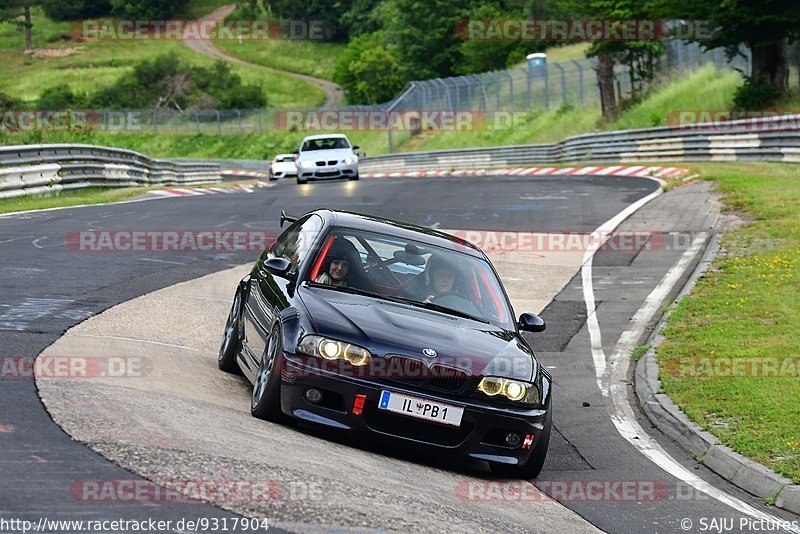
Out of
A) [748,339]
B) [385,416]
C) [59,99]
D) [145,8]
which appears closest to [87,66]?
[59,99]

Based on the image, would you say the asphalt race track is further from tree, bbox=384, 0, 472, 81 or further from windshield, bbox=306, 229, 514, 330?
tree, bbox=384, 0, 472, 81

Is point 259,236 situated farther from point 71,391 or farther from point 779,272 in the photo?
point 71,391

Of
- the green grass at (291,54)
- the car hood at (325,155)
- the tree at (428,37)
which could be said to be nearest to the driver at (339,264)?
the car hood at (325,155)

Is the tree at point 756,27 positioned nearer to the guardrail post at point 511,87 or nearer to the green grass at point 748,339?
the green grass at point 748,339

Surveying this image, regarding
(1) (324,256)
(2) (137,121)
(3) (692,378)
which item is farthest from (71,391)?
(2) (137,121)

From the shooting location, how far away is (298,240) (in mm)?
9320

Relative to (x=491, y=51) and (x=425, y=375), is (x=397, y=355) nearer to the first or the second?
(x=425, y=375)

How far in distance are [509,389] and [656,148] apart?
31048 millimetres

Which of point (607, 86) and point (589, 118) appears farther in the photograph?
point (589, 118)

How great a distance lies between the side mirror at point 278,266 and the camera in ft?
28.3

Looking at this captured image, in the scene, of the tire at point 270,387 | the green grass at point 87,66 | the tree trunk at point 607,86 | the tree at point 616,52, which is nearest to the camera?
the tire at point 270,387

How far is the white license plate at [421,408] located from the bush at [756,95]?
102 feet

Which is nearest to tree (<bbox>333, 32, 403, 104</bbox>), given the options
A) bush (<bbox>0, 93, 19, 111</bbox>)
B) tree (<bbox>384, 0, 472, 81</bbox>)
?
tree (<bbox>384, 0, 472, 81</bbox>)

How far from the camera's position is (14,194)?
23.7 metres
